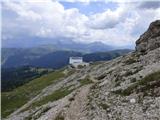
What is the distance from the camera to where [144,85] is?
164 ft

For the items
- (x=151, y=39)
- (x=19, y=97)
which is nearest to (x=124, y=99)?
(x=151, y=39)

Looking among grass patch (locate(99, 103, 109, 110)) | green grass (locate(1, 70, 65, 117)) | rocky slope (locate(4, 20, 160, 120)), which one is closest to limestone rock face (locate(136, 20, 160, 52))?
rocky slope (locate(4, 20, 160, 120))

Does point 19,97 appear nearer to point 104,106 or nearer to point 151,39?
point 151,39

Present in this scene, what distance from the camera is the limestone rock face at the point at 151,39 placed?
80287 millimetres

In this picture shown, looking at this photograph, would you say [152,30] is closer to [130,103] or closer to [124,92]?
[124,92]

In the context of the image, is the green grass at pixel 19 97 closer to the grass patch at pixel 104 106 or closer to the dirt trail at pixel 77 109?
the dirt trail at pixel 77 109

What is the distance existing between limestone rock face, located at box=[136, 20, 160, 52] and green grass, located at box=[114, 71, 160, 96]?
89.4 ft

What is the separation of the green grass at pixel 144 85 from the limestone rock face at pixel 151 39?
27258mm

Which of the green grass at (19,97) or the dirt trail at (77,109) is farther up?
the dirt trail at (77,109)

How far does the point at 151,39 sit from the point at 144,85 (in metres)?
38.8

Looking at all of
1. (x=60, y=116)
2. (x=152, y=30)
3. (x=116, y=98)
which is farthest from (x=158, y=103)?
(x=152, y=30)

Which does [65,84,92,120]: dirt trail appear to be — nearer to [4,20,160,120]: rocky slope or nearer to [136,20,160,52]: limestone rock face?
[4,20,160,120]: rocky slope

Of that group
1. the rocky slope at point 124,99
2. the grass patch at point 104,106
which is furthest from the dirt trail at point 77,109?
the grass patch at point 104,106

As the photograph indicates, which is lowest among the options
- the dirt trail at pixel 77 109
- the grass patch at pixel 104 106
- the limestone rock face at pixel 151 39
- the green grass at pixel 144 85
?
the dirt trail at pixel 77 109
